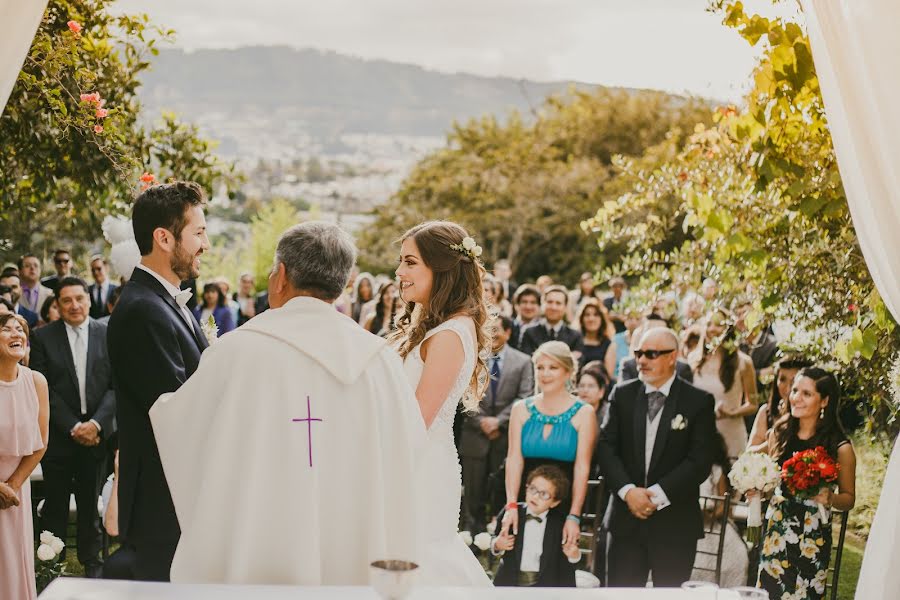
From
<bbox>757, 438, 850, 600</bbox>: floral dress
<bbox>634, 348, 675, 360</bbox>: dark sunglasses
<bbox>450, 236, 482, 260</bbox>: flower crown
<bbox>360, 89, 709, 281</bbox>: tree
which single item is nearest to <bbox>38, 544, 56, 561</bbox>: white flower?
<bbox>450, 236, 482, 260</bbox>: flower crown

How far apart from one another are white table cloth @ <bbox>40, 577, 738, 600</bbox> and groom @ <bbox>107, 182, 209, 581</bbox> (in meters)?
0.75

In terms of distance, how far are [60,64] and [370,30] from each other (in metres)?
107

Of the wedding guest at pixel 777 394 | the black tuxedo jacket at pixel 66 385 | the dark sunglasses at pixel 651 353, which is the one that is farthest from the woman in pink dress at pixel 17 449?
the wedding guest at pixel 777 394

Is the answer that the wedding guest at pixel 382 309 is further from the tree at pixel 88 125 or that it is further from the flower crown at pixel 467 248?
the flower crown at pixel 467 248

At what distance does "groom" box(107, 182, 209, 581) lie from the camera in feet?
11.1

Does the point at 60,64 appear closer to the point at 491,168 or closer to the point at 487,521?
the point at 487,521

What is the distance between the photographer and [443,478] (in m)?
3.82

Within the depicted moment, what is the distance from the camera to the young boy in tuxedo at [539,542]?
553 centimetres

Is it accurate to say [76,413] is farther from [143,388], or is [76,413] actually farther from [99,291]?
[99,291]

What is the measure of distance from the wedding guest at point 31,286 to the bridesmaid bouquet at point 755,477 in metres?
7.75

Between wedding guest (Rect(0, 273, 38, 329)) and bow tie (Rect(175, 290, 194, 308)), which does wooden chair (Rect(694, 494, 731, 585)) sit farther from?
wedding guest (Rect(0, 273, 38, 329))

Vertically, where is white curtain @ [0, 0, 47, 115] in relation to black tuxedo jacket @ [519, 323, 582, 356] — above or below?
above

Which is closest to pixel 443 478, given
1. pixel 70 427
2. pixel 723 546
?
pixel 723 546

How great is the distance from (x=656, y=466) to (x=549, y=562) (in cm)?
77
